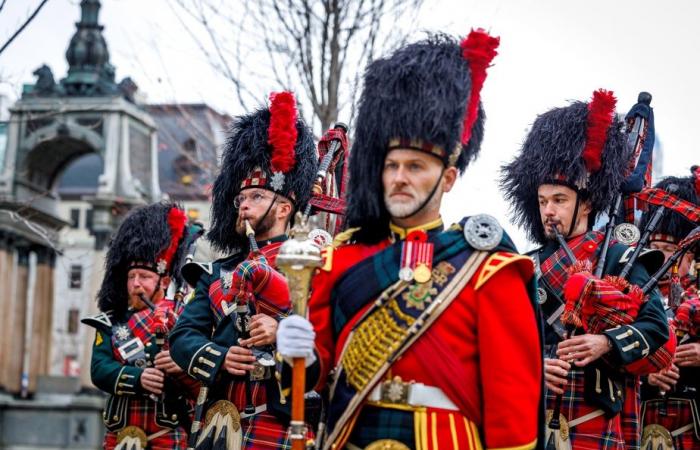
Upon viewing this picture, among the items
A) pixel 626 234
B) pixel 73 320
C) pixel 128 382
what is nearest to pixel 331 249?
pixel 626 234

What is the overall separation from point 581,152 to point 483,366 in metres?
2.84

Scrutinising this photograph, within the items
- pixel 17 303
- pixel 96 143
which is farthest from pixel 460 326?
pixel 17 303

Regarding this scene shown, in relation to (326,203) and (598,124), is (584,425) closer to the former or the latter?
(598,124)

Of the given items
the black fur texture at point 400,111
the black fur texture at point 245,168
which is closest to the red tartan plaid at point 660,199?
the black fur texture at point 245,168

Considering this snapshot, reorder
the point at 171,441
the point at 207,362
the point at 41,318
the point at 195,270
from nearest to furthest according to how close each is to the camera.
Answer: the point at 207,362 → the point at 195,270 → the point at 171,441 → the point at 41,318

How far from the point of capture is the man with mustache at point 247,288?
636cm

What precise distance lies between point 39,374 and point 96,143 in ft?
29.5

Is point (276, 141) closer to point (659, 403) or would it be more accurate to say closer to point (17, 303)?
point (659, 403)

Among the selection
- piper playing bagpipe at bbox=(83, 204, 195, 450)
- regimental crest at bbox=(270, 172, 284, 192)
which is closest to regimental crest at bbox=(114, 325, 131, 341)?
piper playing bagpipe at bbox=(83, 204, 195, 450)

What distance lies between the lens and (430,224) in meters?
4.80

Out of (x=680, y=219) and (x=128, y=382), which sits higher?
(x=680, y=219)

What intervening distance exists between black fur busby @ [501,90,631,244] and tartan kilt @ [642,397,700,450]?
1.68 metres

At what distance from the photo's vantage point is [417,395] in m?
4.48

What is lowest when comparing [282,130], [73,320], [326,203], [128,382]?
[128,382]
